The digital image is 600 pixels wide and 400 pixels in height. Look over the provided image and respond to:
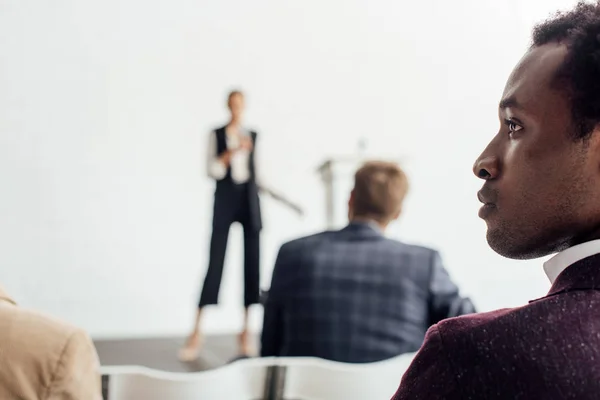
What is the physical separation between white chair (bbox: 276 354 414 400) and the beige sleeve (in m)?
0.78

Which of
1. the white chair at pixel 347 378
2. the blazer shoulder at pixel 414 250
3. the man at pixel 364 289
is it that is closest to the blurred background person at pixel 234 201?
the man at pixel 364 289

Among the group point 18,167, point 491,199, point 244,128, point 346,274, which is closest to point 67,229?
point 18,167

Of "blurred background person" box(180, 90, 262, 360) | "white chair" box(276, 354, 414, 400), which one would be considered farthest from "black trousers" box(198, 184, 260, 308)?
"white chair" box(276, 354, 414, 400)

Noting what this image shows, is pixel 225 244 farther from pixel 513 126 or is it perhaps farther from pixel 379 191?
pixel 513 126

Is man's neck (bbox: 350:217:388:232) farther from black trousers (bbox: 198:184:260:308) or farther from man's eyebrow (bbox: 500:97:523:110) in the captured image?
man's eyebrow (bbox: 500:97:523:110)

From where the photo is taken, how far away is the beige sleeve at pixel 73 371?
0.68 m

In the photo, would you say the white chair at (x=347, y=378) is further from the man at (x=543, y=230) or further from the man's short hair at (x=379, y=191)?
the man at (x=543, y=230)

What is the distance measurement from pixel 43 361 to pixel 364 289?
1203 mm

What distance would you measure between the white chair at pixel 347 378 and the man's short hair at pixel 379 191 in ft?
1.65

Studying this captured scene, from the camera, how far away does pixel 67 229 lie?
2238 millimetres

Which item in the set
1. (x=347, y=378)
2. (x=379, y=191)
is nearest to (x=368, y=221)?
(x=379, y=191)

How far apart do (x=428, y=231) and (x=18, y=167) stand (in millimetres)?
1507

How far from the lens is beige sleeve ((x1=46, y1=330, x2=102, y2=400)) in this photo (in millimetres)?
678

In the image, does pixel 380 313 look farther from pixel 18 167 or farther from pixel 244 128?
pixel 18 167
